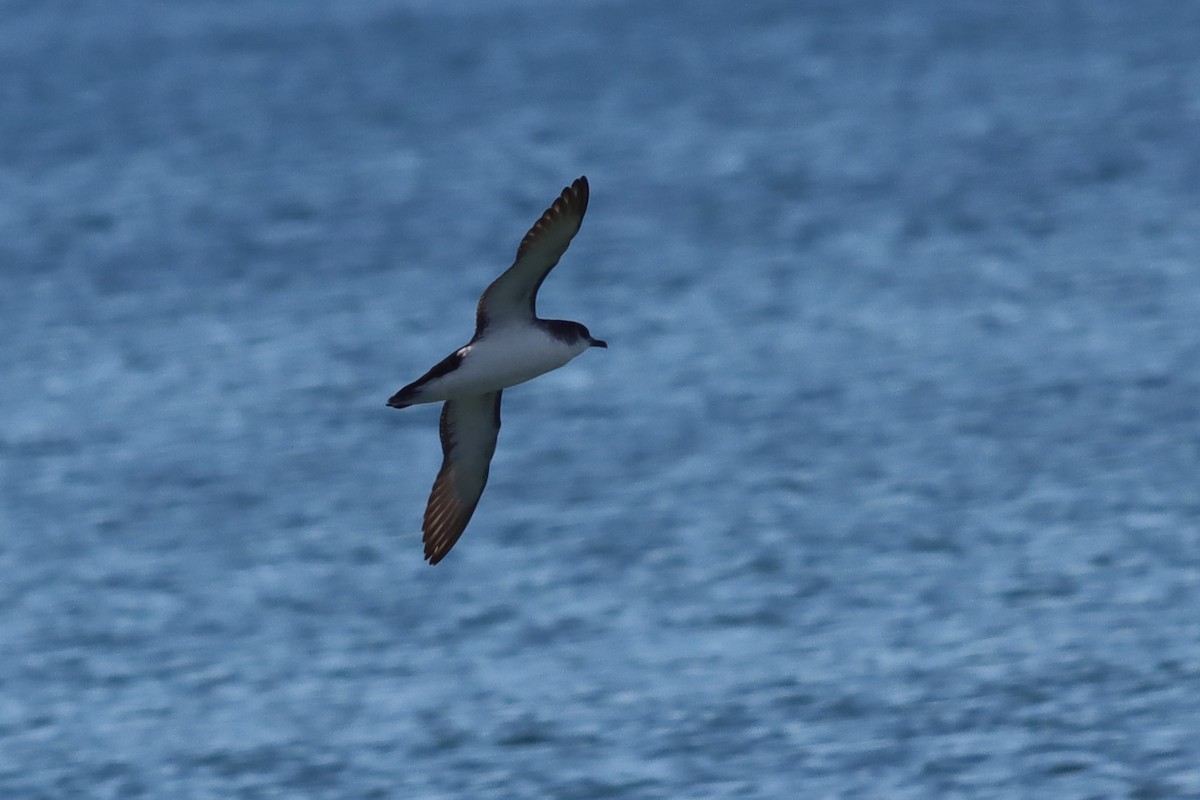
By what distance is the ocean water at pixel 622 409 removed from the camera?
15336mm

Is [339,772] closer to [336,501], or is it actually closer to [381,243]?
[336,501]

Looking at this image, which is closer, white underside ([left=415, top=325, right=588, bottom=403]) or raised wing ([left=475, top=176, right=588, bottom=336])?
raised wing ([left=475, top=176, right=588, bottom=336])

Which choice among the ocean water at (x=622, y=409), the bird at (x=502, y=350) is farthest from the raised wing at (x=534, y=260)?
the ocean water at (x=622, y=409)

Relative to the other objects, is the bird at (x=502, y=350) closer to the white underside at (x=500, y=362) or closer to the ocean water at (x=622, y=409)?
the white underside at (x=500, y=362)

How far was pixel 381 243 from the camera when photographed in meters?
27.1

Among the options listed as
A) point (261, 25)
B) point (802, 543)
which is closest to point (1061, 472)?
point (802, 543)

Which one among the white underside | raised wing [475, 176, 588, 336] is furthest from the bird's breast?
raised wing [475, 176, 588, 336]

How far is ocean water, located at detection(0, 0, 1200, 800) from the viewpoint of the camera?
50.3ft

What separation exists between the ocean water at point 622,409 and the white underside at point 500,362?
4.82m

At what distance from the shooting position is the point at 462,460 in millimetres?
10953

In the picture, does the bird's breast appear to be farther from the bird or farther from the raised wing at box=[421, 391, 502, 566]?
the raised wing at box=[421, 391, 502, 566]

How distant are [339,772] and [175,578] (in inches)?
170

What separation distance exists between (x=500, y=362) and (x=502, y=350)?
0.07 meters

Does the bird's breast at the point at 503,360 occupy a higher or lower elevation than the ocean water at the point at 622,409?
lower
